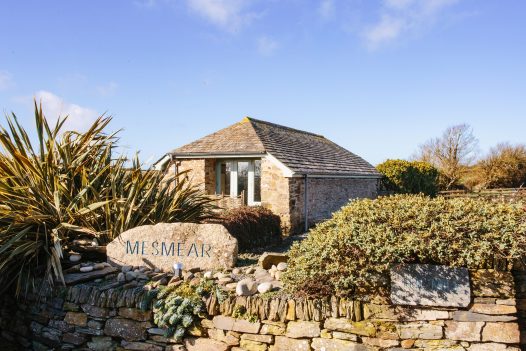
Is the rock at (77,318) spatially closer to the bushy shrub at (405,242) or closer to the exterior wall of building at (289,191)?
the bushy shrub at (405,242)

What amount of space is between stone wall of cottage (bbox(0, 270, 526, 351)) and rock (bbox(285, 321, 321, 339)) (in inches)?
0.4

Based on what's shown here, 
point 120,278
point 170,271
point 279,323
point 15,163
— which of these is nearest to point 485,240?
point 279,323

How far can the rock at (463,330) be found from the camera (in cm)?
442

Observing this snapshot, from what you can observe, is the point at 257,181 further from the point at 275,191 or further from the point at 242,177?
the point at 275,191

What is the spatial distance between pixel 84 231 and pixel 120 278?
1.15 metres

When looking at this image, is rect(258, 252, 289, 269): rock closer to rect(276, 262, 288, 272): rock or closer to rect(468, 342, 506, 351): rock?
rect(276, 262, 288, 272): rock

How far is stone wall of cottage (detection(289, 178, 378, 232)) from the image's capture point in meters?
14.6

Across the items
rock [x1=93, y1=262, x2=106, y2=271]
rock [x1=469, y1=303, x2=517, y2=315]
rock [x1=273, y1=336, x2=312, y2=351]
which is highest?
rock [x1=93, y1=262, x2=106, y2=271]

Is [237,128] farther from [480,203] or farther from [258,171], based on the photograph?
[480,203]

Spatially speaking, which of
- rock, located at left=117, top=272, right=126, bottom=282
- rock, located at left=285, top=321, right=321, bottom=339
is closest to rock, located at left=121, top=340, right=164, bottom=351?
rock, located at left=117, top=272, right=126, bottom=282

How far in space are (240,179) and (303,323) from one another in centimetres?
1254

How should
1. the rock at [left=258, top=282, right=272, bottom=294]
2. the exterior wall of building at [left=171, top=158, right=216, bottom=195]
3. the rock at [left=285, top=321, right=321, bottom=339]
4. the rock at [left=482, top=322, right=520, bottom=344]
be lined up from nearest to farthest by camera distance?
the rock at [left=482, top=322, right=520, bottom=344] → the rock at [left=285, top=321, right=321, bottom=339] → the rock at [left=258, top=282, right=272, bottom=294] → the exterior wall of building at [left=171, top=158, right=216, bottom=195]

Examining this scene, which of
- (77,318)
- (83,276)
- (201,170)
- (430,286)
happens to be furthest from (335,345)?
(201,170)

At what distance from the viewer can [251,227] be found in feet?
33.4
